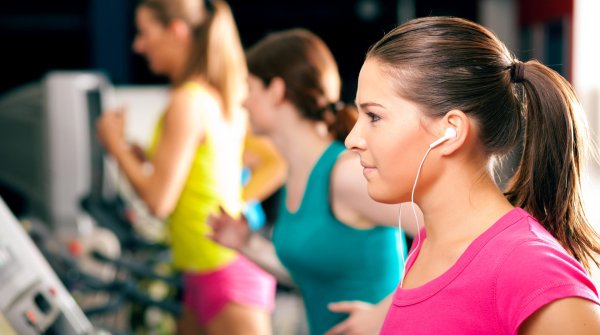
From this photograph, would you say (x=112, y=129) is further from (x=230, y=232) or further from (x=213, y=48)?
(x=230, y=232)

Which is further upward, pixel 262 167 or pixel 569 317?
pixel 569 317

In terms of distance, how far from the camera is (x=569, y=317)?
3.01ft

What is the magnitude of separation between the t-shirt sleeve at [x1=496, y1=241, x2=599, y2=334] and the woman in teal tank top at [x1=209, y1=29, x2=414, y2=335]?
19.3 inches

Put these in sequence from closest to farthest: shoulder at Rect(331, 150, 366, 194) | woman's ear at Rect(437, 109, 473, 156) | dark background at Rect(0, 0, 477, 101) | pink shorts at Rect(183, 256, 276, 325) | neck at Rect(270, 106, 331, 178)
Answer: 1. woman's ear at Rect(437, 109, 473, 156)
2. shoulder at Rect(331, 150, 366, 194)
3. neck at Rect(270, 106, 331, 178)
4. pink shorts at Rect(183, 256, 276, 325)
5. dark background at Rect(0, 0, 477, 101)

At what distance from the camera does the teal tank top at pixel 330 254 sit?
167 cm

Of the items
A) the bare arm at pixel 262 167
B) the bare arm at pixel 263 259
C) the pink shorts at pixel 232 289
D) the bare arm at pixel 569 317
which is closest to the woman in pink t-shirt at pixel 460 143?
the bare arm at pixel 569 317

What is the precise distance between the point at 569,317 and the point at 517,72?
0.36 meters

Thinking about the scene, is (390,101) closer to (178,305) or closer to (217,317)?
(217,317)

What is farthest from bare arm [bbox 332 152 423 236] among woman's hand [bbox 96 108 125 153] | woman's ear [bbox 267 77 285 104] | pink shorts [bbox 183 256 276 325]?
woman's hand [bbox 96 108 125 153]

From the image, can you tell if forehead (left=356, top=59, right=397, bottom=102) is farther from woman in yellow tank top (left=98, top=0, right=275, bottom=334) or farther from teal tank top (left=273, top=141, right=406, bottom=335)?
woman in yellow tank top (left=98, top=0, right=275, bottom=334)

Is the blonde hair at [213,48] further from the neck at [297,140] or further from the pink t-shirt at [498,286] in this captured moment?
the pink t-shirt at [498,286]

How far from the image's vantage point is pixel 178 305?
3.05m

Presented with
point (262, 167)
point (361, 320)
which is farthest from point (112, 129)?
point (361, 320)

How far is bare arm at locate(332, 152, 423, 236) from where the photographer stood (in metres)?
1.54
